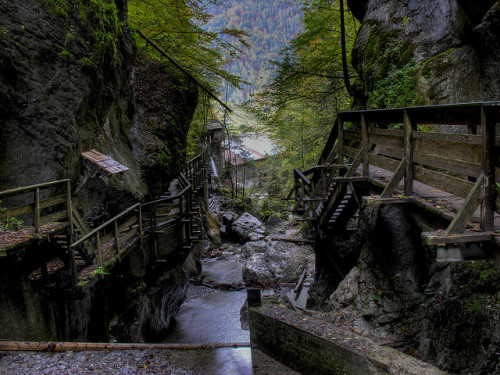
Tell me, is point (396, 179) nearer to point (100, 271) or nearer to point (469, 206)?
point (469, 206)

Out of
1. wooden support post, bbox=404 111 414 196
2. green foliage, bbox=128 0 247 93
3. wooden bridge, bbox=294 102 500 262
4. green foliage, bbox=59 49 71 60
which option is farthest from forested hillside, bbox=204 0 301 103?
wooden support post, bbox=404 111 414 196

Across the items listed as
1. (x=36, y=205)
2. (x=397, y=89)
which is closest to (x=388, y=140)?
(x=397, y=89)

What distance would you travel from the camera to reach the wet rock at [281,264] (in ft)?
46.9

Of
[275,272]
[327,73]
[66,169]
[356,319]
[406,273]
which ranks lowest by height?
[275,272]

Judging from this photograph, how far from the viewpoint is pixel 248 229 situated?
871 inches

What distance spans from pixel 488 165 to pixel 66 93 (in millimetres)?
7645

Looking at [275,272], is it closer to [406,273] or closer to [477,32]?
[406,273]

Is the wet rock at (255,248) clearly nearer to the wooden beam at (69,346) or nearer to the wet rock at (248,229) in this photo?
the wet rock at (248,229)

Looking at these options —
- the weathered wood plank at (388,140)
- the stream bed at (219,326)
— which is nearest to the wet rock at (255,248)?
the stream bed at (219,326)

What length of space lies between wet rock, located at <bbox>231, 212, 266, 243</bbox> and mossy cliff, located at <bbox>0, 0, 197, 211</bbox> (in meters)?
11.1

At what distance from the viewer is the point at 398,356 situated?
13.9 feet

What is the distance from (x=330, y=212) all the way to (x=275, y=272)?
250 inches

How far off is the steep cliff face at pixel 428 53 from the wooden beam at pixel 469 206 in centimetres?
618

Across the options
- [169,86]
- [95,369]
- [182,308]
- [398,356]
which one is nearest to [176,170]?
[169,86]
